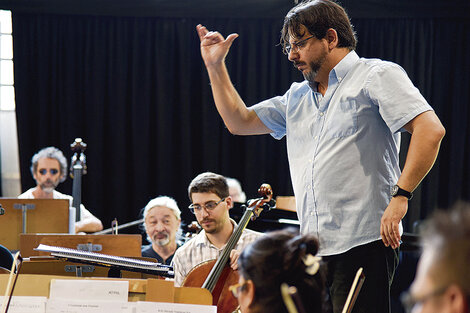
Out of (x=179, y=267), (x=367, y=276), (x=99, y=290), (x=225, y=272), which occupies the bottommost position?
(x=179, y=267)

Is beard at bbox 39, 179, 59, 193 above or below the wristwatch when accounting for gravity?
below

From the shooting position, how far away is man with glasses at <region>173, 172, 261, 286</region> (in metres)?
3.22

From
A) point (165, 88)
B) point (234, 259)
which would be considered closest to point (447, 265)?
point (234, 259)

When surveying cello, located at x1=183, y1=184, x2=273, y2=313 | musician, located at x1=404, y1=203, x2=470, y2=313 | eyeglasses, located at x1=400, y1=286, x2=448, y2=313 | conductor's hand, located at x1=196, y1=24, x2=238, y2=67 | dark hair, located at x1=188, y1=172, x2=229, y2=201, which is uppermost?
conductor's hand, located at x1=196, y1=24, x2=238, y2=67

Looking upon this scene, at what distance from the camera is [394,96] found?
192cm

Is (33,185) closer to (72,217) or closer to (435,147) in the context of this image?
(72,217)

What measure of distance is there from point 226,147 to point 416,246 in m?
2.72

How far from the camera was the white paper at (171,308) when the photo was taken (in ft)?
6.67

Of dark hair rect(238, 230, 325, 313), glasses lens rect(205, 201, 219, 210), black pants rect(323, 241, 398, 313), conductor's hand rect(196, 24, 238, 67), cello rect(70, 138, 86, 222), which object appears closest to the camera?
dark hair rect(238, 230, 325, 313)

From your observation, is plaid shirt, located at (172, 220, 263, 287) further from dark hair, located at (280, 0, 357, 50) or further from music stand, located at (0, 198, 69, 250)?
dark hair, located at (280, 0, 357, 50)

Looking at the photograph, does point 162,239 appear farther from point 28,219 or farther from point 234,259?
point 234,259

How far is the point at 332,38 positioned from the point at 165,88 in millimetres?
4449

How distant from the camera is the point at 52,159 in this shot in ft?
17.4

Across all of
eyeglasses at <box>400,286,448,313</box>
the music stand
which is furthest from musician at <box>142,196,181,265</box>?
eyeglasses at <box>400,286,448,313</box>
